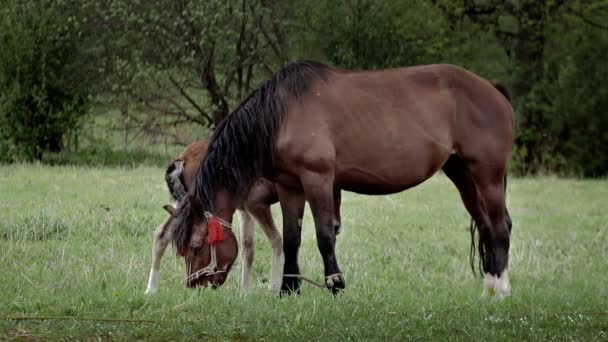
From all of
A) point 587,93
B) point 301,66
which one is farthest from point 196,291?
point 587,93

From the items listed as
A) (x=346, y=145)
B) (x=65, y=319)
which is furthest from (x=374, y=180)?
(x=65, y=319)

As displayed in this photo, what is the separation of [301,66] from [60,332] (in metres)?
3.18

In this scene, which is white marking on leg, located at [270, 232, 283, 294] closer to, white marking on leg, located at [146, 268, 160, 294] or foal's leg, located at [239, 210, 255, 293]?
foal's leg, located at [239, 210, 255, 293]

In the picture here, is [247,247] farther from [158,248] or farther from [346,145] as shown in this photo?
[346,145]

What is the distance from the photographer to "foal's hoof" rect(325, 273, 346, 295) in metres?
7.71

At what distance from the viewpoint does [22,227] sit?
10.9 metres

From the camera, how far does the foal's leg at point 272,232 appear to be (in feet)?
28.9

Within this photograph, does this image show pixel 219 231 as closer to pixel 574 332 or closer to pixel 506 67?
pixel 574 332

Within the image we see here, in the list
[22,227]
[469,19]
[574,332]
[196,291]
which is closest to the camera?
[574,332]

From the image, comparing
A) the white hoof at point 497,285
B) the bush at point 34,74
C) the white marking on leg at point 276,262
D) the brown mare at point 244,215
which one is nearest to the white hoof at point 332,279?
the brown mare at point 244,215

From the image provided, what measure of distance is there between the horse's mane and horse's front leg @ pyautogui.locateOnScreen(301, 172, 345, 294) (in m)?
0.44

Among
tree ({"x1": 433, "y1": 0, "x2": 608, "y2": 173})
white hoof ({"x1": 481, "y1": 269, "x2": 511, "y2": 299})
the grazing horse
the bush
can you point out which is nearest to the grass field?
white hoof ({"x1": 481, "y1": 269, "x2": 511, "y2": 299})

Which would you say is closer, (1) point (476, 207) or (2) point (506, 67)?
(1) point (476, 207)

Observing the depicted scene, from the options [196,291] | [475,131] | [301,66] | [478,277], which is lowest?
→ [478,277]
